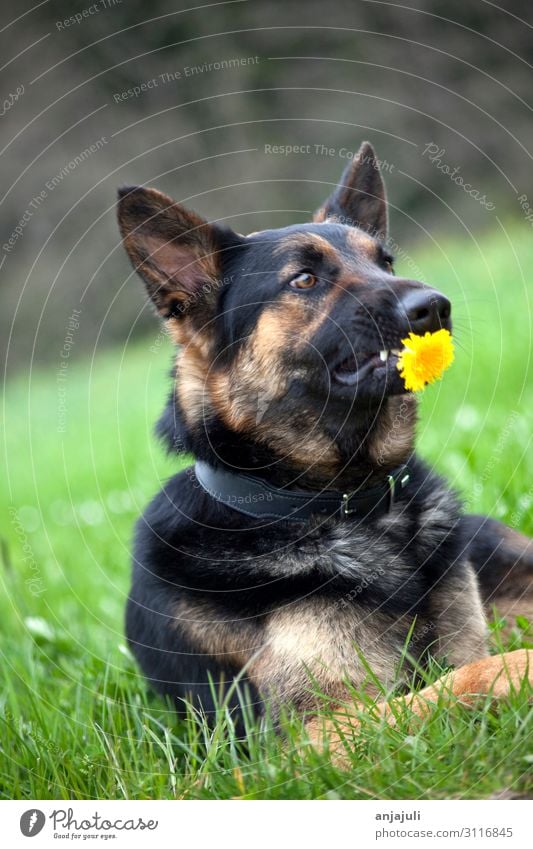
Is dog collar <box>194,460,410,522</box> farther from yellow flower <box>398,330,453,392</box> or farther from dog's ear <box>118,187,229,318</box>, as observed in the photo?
dog's ear <box>118,187,229,318</box>

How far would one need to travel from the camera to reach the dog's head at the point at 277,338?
4.11m

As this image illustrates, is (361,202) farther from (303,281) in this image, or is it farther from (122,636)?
(122,636)

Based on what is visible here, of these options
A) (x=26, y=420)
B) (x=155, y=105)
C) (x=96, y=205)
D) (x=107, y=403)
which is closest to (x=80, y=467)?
(x=107, y=403)

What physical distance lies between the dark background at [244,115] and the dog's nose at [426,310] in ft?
10.1

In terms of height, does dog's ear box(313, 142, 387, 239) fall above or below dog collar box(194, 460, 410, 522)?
above

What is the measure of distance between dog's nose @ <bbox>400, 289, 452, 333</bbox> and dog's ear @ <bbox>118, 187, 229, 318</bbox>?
45.5 inches

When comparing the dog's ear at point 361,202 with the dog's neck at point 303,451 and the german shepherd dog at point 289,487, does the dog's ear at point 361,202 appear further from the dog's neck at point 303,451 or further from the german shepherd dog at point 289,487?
the dog's neck at point 303,451

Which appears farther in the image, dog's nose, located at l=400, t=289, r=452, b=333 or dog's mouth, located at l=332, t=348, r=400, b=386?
dog's mouth, located at l=332, t=348, r=400, b=386

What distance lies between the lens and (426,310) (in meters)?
3.84

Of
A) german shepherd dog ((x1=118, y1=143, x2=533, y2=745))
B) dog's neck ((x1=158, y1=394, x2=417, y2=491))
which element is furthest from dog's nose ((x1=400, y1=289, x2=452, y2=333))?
dog's neck ((x1=158, y1=394, x2=417, y2=491))

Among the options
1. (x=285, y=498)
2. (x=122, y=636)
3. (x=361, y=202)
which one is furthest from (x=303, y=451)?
(x=122, y=636)

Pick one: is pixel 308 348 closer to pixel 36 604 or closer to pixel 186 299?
pixel 186 299

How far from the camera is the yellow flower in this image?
12.4 ft

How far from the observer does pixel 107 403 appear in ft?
48.2
